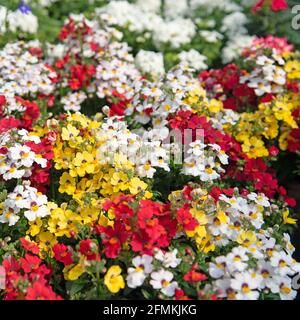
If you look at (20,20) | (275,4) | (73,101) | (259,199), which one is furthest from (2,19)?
(259,199)

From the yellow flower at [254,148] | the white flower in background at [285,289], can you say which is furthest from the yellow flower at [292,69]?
the white flower in background at [285,289]

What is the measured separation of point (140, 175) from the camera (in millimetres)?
2496

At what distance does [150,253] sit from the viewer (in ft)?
6.82

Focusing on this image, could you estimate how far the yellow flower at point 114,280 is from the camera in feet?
6.66

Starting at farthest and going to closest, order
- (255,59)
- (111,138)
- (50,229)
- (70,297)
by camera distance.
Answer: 1. (255,59)
2. (111,138)
3. (50,229)
4. (70,297)

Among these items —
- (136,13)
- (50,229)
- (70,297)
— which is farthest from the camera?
(136,13)

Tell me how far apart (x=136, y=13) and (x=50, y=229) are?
8.79 feet

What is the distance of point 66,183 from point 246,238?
845 mm

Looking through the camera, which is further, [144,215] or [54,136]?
[54,136]

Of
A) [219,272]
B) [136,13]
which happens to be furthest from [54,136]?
[136,13]

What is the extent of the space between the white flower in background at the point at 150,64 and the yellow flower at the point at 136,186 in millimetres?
1553

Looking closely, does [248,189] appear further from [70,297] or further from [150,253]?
[70,297]

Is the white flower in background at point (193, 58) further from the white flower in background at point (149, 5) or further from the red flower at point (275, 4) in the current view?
the white flower in background at point (149, 5)
